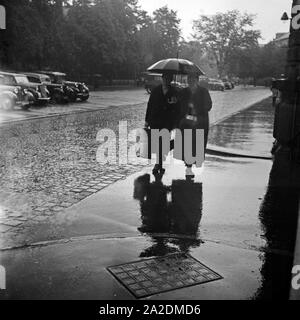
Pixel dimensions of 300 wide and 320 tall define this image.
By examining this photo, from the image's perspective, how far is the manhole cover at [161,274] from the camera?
146 inches

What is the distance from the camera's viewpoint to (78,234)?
496 centimetres

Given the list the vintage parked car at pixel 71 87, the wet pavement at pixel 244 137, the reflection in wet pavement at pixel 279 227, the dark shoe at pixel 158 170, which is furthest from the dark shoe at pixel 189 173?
the vintage parked car at pixel 71 87

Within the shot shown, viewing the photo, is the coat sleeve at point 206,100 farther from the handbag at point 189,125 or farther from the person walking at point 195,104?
the handbag at point 189,125

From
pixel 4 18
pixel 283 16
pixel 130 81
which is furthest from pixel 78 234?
pixel 130 81

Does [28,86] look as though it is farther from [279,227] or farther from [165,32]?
[165,32]

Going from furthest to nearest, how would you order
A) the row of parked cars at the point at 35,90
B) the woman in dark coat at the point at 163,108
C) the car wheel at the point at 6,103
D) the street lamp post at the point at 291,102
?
the row of parked cars at the point at 35,90 < the car wheel at the point at 6,103 < the woman in dark coat at the point at 163,108 < the street lamp post at the point at 291,102

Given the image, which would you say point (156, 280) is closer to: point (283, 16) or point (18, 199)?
point (18, 199)

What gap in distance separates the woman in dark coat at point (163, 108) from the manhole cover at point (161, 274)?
163 inches

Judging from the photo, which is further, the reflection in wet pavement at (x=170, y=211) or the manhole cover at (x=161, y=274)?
the reflection in wet pavement at (x=170, y=211)

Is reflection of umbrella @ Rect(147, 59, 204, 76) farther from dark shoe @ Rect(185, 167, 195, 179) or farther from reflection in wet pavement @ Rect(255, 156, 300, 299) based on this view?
reflection in wet pavement @ Rect(255, 156, 300, 299)

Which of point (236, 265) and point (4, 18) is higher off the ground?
point (4, 18)

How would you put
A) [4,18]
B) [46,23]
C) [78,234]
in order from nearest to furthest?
[78,234], [4,18], [46,23]
